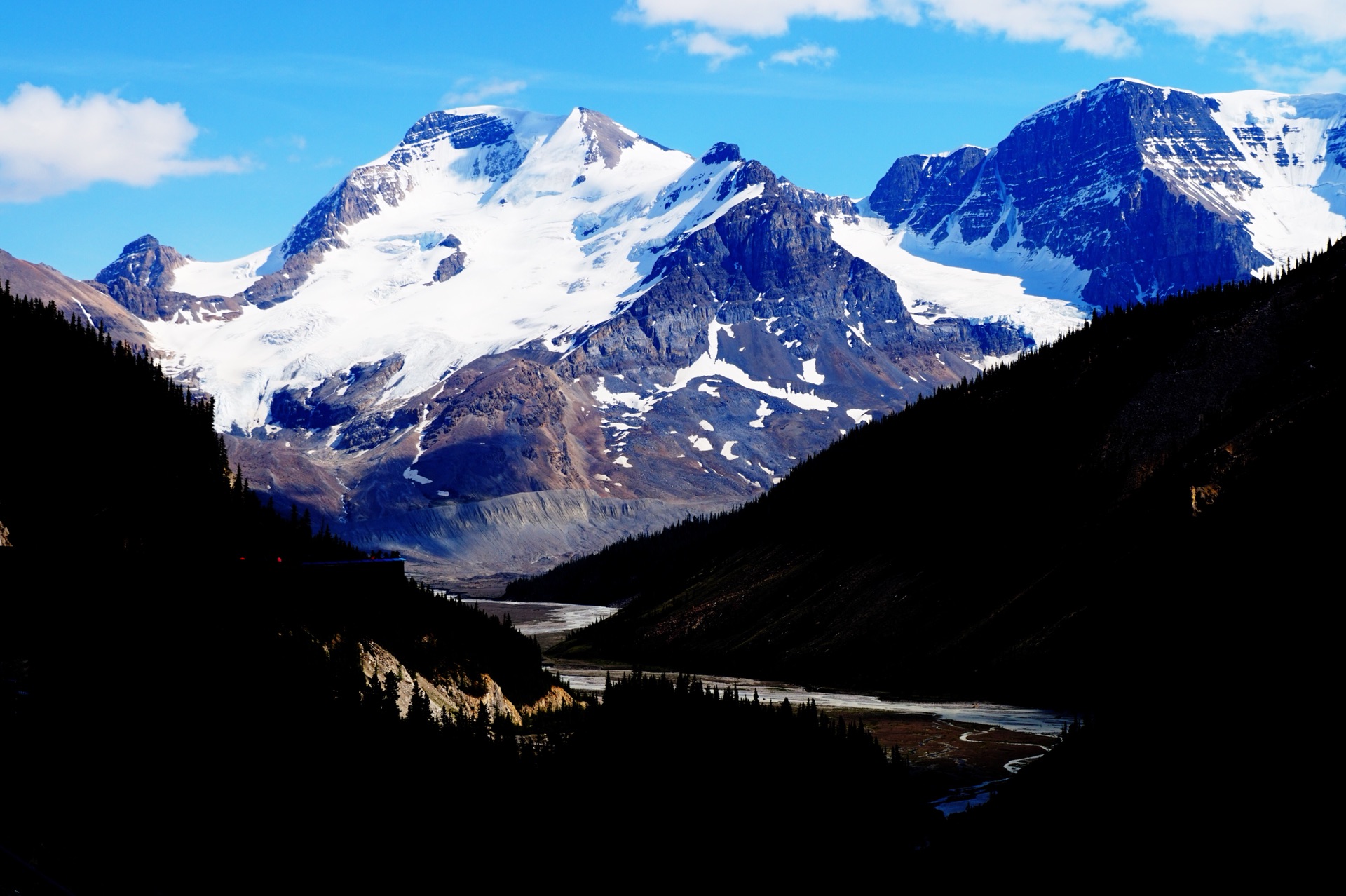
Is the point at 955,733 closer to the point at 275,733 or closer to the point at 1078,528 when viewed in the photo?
the point at 1078,528

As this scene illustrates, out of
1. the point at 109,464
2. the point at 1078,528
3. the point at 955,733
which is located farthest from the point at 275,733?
the point at 1078,528

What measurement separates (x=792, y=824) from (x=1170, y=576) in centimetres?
4173

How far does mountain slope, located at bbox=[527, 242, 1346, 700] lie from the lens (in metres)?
99.0

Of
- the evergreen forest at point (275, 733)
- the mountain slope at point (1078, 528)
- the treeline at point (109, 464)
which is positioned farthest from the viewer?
the mountain slope at point (1078, 528)

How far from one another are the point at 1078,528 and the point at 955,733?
3492 centimetres

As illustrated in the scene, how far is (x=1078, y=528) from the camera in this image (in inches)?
5276

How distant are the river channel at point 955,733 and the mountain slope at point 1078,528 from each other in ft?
11.6

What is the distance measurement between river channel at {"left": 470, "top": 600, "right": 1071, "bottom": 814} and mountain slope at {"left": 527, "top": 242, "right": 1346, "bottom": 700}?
11.6 feet

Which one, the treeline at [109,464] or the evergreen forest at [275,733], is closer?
the evergreen forest at [275,733]

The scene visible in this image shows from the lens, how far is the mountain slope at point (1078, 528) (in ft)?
325

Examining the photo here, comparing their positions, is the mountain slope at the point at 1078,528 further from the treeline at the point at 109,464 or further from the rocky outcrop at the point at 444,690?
the treeline at the point at 109,464

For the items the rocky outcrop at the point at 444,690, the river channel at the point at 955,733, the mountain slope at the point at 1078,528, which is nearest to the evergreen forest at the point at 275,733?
the rocky outcrop at the point at 444,690

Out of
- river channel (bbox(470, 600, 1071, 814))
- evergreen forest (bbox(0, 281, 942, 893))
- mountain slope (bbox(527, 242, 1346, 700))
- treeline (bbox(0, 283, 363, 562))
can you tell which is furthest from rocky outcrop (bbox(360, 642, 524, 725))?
mountain slope (bbox(527, 242, 1346, 700))

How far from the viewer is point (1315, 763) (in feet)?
195
